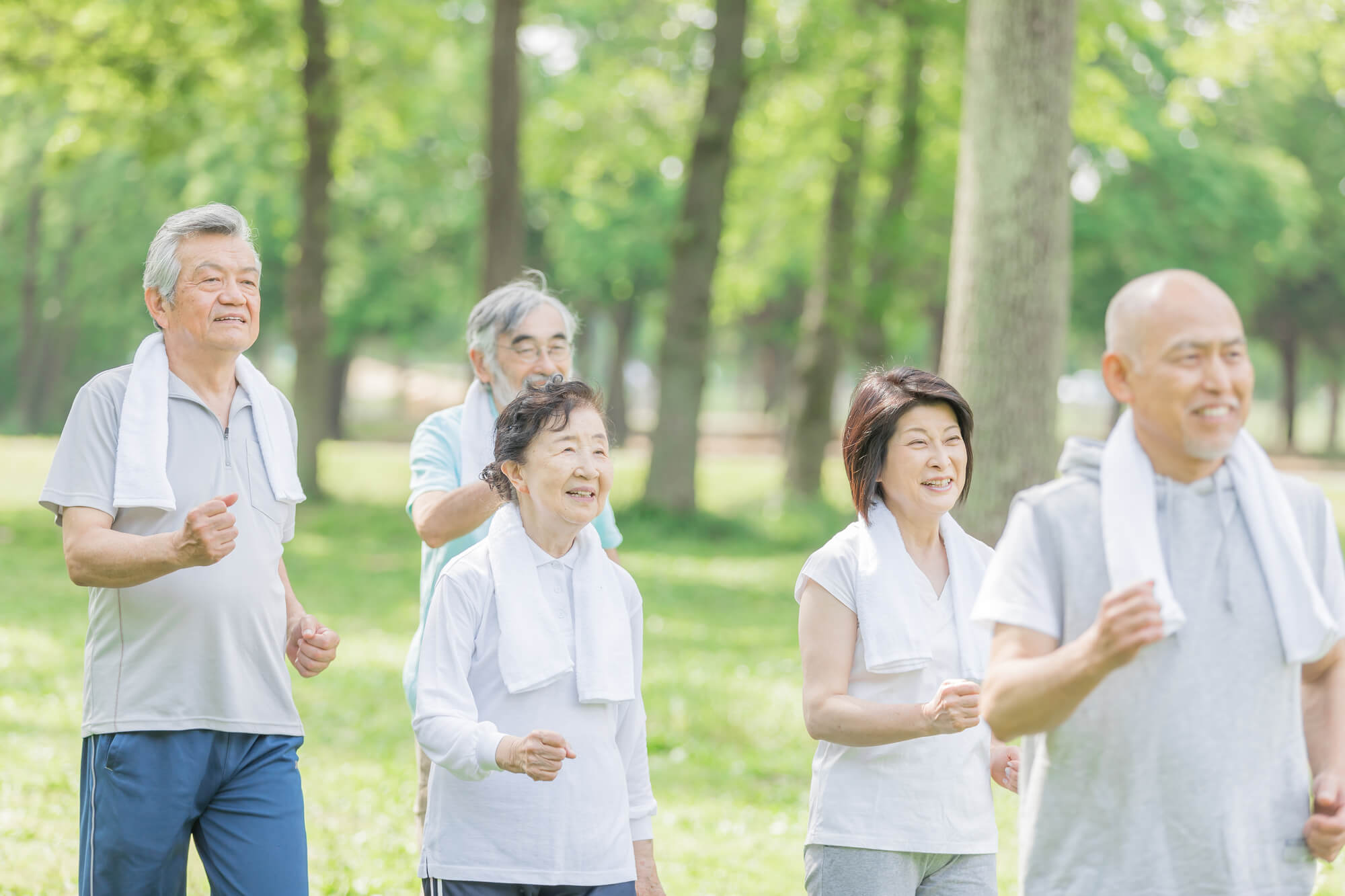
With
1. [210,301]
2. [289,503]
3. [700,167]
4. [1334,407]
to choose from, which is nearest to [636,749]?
[289,503]

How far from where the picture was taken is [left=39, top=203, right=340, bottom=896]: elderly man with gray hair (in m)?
3.55

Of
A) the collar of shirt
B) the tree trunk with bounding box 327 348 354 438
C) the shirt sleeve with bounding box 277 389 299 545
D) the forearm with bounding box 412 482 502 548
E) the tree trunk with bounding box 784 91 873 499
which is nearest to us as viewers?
the collar of shirt

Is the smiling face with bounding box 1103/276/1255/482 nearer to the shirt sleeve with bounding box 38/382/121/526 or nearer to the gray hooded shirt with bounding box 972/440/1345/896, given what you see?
the gray hooded shirt with bounding box 972/440/1345/896

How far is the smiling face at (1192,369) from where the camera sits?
8.42 ft

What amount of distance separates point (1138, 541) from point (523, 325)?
263 centimetres

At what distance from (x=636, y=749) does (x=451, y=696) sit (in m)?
0.56

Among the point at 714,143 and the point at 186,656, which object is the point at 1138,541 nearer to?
the point at 186,656

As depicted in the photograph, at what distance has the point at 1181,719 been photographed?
2.59 meters

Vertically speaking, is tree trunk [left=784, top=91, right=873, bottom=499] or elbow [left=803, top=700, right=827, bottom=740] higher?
tree trunk [left=784, top=91, right=873, bottom=499]

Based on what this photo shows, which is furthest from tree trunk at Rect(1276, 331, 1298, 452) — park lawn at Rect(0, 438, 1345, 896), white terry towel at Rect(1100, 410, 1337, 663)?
white terry towel at Rect(1100, 410, 1337, 663)

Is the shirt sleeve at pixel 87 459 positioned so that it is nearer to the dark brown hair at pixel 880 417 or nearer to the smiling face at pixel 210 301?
the smiling face at pixel 210 301

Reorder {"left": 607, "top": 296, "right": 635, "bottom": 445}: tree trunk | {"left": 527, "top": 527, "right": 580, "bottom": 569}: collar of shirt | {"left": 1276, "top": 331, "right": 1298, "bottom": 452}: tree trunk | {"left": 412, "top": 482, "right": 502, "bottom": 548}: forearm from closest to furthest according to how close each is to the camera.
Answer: {"left": 527, "top": 527, "right": 580, "bottom": 569}: collar of shirt, {"left": 412, "top": 482, "right": 502, "bottom": 548}: forearm, {"left": 607, "top": 296, "right": 635, "bottom": 445}: tree trunk, {"left": 1276, "top": 331, "right": 1298, "bottom": 452}: tree trunk

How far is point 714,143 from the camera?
19.0 metres

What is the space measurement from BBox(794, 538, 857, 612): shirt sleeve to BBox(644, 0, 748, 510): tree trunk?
15.9 m
